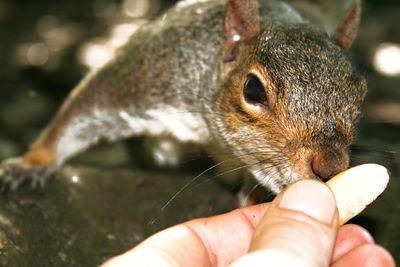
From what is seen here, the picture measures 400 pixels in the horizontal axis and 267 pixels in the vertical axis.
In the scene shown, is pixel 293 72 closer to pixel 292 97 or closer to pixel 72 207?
pixel 292 97

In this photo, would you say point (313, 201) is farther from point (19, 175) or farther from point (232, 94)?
point (19, 175)

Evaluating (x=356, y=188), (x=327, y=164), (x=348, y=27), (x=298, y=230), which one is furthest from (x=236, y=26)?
(x=298, y=230)

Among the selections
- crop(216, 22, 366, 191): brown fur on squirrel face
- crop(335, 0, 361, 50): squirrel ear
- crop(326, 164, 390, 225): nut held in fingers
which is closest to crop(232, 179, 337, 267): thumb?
crop(326, 164, 390, 225): nut held in fingers

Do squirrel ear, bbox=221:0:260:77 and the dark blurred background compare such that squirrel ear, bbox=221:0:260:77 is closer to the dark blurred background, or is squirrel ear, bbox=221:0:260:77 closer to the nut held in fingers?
the dark blurred background

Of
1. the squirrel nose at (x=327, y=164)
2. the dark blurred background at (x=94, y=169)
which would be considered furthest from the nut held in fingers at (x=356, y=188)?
the dark blurred background at (x=94, y=169)

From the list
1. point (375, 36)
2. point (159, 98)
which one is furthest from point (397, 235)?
point (375, 36)

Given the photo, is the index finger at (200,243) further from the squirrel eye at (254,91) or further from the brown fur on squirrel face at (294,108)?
the squirrel eye at (254,91)
